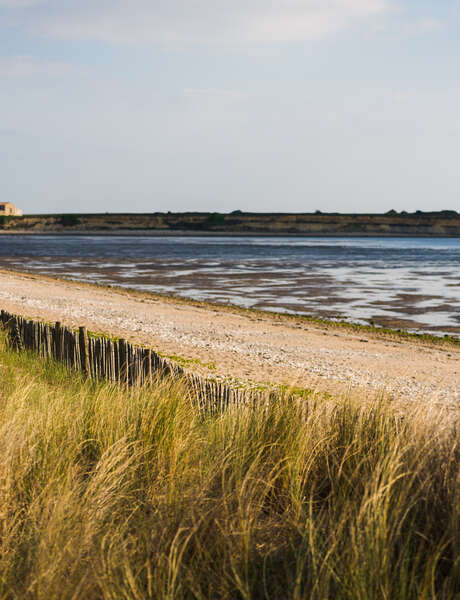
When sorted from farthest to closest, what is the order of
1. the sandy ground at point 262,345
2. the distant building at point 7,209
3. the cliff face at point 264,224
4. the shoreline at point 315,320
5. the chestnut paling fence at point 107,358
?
the distant building at point 7,209 → the cliff face at point 264,224 → the shoreline at point 315,320 → the sandy ground at point 262,345 → the chestnut paling fence at point 107,358

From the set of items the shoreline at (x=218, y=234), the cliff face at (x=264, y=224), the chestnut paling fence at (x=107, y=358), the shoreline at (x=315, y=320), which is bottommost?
the shoreline at (x=315, y=320)

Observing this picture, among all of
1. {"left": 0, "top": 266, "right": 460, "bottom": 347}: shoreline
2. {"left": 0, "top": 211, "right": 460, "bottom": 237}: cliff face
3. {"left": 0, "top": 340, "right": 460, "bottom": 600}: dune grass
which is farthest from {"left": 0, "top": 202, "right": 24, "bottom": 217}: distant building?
{"left": 0, "top": 340, "right": 460, "bottom": 600}: dune grass

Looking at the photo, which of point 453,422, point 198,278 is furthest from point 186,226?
point 453,422

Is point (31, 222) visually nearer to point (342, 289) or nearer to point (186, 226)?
point (186, 226)

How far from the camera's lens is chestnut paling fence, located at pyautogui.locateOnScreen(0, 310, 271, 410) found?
20.8 feet

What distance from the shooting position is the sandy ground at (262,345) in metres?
11.3

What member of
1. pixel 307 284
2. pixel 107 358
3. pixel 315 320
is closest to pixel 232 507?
pixel 107 358

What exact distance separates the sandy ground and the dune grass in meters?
3.40

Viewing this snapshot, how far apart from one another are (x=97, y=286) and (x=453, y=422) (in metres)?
26.2

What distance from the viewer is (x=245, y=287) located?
29938 millimetres

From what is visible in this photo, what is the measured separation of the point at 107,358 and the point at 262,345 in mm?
6666

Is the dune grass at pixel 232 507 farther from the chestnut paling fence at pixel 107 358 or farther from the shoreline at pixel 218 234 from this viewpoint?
the shoreline at pixel 218 234

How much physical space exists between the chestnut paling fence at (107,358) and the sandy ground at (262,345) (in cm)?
207

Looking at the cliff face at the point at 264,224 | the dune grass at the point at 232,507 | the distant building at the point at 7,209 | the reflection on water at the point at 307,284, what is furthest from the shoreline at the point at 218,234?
the dune grass at the point at 232,507
